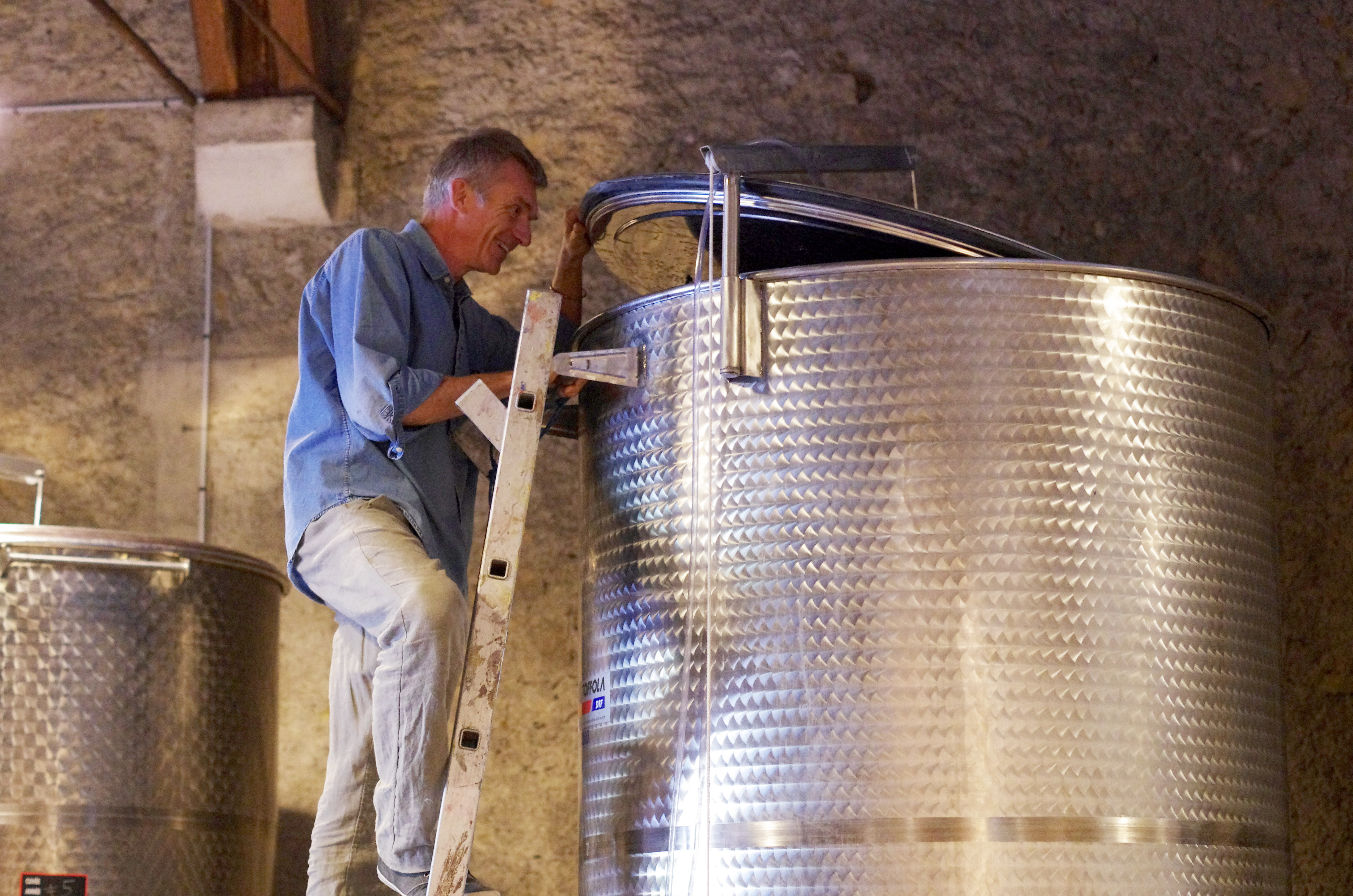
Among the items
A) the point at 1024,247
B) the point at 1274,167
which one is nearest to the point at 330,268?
the point at 1024,247

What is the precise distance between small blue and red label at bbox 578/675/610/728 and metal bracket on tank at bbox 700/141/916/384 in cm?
67

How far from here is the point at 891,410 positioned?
2.74 metres

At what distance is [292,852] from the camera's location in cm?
422

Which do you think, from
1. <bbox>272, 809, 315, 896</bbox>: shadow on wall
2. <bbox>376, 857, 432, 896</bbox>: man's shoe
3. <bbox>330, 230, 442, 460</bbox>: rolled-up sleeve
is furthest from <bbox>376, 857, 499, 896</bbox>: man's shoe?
<bbox>272, 809, 315, 896</bbox>: shadow on wall

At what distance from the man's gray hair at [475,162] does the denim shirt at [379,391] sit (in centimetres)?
11

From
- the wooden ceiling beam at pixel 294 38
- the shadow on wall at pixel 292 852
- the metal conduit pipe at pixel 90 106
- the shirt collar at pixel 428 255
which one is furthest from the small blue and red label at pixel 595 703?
the metal conduit pipe at pixel 90 106

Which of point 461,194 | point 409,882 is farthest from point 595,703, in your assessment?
point 461,194

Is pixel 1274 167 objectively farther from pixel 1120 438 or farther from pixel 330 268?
pixel 330 268

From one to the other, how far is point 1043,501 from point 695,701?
699mm

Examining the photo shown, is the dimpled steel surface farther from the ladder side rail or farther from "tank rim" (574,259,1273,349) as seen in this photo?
the ladder side rail

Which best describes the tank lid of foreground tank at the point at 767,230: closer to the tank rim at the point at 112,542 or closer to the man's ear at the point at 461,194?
the man's ear at the point at 461,194

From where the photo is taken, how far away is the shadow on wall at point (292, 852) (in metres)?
4.18

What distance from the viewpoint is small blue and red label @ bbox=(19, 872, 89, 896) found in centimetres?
336

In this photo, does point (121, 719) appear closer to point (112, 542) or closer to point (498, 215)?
point (112, 542)
